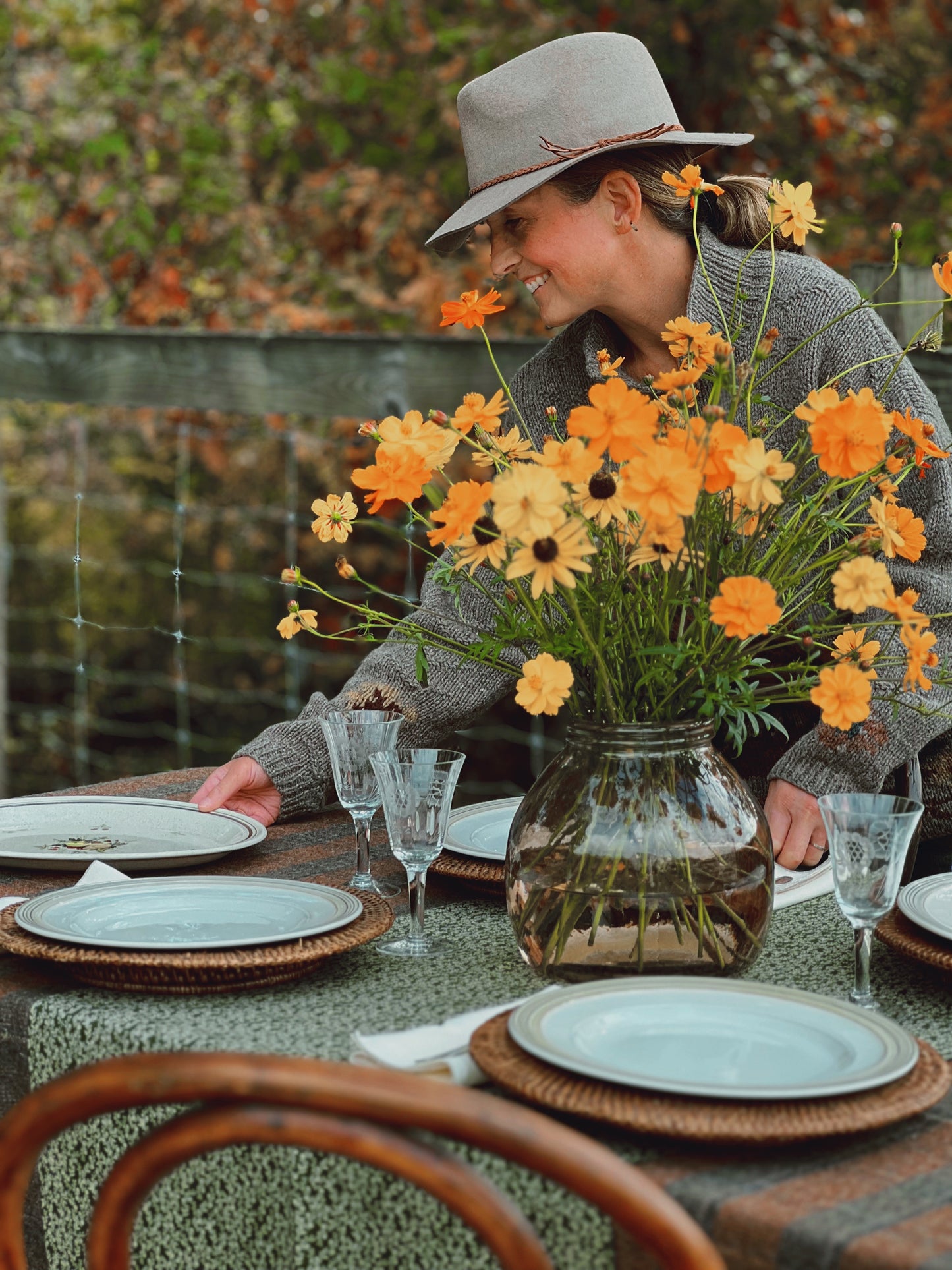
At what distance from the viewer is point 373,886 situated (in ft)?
4.81

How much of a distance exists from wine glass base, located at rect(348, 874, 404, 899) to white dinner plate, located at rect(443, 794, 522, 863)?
62 millimetres

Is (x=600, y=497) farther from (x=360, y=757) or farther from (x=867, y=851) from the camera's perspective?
(x=360, y=757)

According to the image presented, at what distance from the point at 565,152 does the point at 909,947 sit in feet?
3.05

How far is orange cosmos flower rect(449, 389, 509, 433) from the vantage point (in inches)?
45.8

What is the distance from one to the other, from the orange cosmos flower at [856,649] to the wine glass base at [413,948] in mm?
401

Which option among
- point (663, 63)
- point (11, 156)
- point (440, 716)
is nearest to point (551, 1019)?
point (440, 716)

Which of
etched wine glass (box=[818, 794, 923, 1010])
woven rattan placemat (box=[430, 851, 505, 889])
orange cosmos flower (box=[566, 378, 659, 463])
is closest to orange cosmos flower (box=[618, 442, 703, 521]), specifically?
orange cosmos flower (box=[566, 378, 659, 463])

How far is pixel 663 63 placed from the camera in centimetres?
447

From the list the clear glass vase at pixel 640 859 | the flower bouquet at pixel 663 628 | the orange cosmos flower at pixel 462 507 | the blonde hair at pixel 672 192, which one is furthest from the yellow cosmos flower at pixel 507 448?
the blonde hair at pixel 672 192

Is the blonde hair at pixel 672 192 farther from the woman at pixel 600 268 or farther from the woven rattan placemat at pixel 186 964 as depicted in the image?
the woven rattan placemat at pixel 186 964

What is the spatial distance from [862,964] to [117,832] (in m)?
0.83

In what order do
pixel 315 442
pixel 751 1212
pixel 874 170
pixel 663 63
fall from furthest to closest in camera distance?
pixel 315 442 < pixel 874 170 < pixel 663 63 < pixel 751 1212

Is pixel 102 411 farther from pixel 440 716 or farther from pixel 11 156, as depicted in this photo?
pixel 440 716

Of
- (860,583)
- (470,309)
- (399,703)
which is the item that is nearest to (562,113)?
(470,309)
